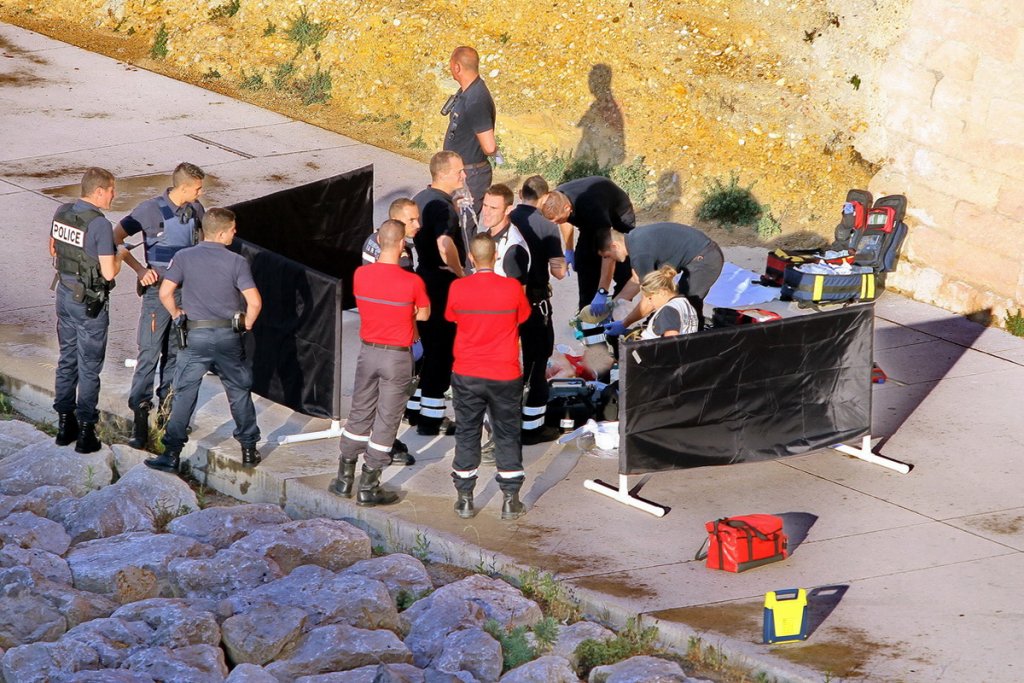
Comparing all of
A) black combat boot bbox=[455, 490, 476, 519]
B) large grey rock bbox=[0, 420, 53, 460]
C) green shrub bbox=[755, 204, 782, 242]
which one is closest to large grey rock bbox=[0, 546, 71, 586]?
large grey rock bbox=[0, 420, 53, 460]

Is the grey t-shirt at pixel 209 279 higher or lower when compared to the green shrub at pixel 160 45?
lower

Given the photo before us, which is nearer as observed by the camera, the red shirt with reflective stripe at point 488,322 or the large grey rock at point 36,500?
the red shirt with reflective stripe at point 488,322

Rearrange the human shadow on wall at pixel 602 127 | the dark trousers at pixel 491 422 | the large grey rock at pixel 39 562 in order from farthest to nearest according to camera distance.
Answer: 1. the human shadow on wall at pixel 602 127
2. the dark trousers at pixel 491 422
3. the large grey rock at pixel 39 562

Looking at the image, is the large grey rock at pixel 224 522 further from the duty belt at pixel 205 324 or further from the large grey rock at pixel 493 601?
the large grey rock at pixel 493 601

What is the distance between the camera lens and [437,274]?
414 inches

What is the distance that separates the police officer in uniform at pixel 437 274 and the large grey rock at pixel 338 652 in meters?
2.78

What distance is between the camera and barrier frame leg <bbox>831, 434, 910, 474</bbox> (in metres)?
10.1

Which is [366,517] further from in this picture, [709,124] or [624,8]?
[624,8]

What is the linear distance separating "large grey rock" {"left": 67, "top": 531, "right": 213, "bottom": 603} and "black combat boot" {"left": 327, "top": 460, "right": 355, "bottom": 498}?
3.12 ft

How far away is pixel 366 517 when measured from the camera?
9.37 metres

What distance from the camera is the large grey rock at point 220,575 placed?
8617 mm

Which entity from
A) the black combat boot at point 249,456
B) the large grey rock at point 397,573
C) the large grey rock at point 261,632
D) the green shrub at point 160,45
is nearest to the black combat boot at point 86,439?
the black combat boot at point 249,456

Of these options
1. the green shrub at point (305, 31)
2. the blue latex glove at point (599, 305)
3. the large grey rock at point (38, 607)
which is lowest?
the large grey rock at point (38, 607)

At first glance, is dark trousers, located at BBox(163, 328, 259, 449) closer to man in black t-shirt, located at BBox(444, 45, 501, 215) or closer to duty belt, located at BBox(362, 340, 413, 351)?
duty belt, located at BBox(362, 340, 413, 351)
